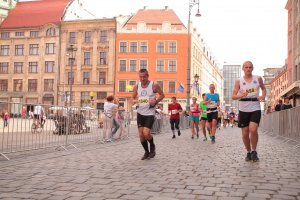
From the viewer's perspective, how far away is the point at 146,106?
794cm

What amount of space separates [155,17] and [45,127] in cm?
5401

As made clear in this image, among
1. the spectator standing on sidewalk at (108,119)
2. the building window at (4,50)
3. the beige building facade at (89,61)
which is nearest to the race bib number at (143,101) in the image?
the spectator standing on sidewalk at (108,119)

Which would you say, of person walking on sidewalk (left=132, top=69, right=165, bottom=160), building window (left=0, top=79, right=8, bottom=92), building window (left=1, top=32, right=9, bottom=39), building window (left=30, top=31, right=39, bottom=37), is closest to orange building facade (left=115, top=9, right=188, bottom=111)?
building window (left=30, top=31, right=39, bottom=37)

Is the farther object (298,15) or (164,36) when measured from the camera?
(164,36)

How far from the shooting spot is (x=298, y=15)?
36.7 metres

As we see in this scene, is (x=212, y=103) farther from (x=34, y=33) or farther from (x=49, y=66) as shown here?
(x=34, y=33)

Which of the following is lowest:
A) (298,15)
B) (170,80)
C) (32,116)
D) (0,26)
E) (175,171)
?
(175,171)

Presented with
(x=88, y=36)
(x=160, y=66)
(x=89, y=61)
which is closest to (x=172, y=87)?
(x=160, y=66)

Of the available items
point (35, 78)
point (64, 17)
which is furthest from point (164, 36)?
point (35, 78)

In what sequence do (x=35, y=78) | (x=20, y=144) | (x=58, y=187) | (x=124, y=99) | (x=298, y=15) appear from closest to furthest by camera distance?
(x=58, y=187), (x=20, y=144), (x=298, y=15), (x=124, y=99), (x=35, y=78)

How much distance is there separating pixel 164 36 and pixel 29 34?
2178cm

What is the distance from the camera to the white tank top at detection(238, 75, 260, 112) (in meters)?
7.44

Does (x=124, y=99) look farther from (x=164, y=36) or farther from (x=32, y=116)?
(x=32, y=116)

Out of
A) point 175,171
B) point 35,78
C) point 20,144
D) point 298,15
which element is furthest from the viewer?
point 35,78
